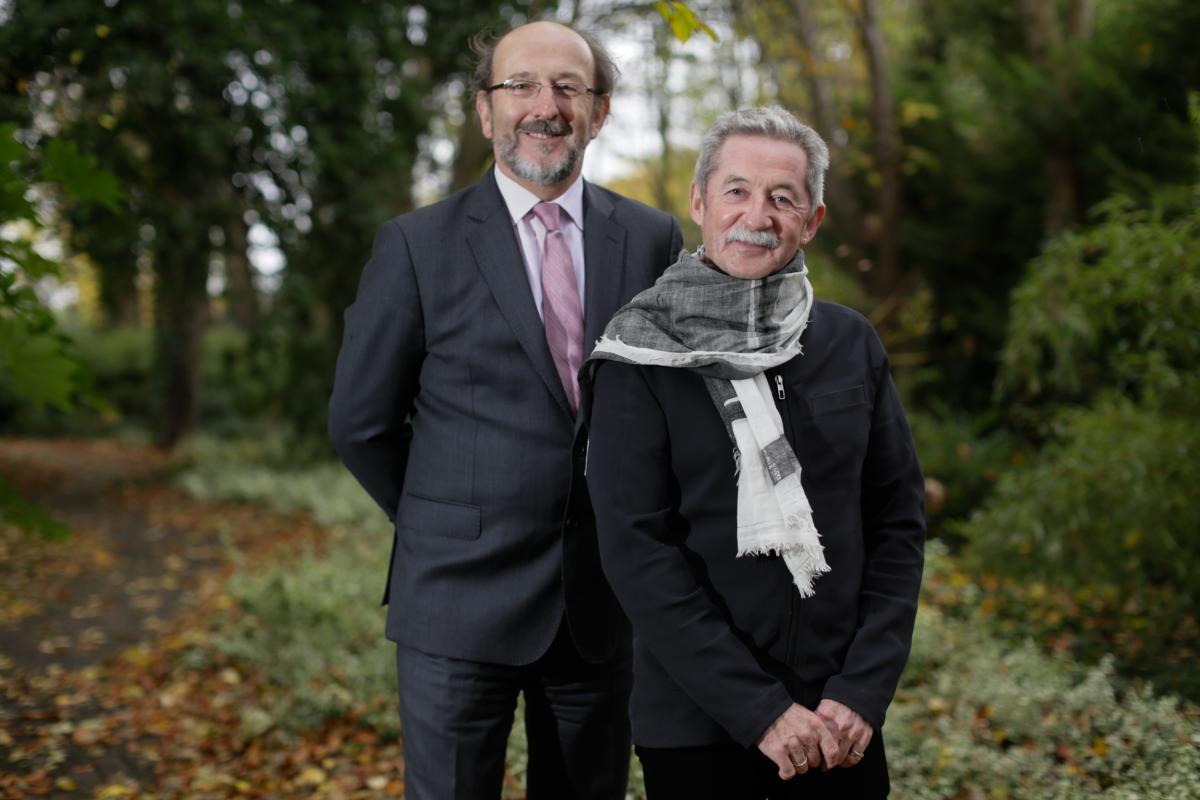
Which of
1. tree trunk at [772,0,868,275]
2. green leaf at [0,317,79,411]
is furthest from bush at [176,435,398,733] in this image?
tree trunk at [772,0,868,275]

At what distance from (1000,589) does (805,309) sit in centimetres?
545

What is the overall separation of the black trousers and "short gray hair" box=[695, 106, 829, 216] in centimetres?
101

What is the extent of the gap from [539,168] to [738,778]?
54.2 inches

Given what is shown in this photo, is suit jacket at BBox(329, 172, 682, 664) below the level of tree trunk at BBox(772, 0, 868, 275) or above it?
below

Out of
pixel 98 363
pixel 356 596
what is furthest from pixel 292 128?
pixel 98 363

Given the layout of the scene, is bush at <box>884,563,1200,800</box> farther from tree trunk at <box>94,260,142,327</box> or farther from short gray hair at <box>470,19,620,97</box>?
tree trunk at <box>94,260,142,327</box>

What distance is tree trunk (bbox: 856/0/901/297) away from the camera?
9.80m

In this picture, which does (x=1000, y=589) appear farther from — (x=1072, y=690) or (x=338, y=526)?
(x=338, y=526)

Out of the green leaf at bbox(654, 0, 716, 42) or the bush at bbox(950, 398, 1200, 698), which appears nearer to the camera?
the green leaf at bbox(654, 0, 716, 42)

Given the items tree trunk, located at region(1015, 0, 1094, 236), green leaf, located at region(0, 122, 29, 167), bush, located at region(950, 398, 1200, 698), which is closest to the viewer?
green leaf, located at region(0, 122, 29, 167)

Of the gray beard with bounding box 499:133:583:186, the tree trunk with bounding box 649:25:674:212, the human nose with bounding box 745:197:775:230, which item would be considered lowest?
the human nose with bounding box 745:197:775:230

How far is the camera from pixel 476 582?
2.40 meters

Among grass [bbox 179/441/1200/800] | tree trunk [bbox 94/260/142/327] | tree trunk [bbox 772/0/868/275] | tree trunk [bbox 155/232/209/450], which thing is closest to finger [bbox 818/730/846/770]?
grass [bbox 179/441/1200/800]

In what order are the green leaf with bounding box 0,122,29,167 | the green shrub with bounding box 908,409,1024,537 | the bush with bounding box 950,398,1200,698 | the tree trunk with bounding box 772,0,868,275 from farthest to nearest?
the tree trunk with bounding box 772,0,868,275
the green shrub with bounding box 908,409,1024,537
the bush with bounding box 950,398,1200,698
the green leaf with bounding box 0,122,29,167
